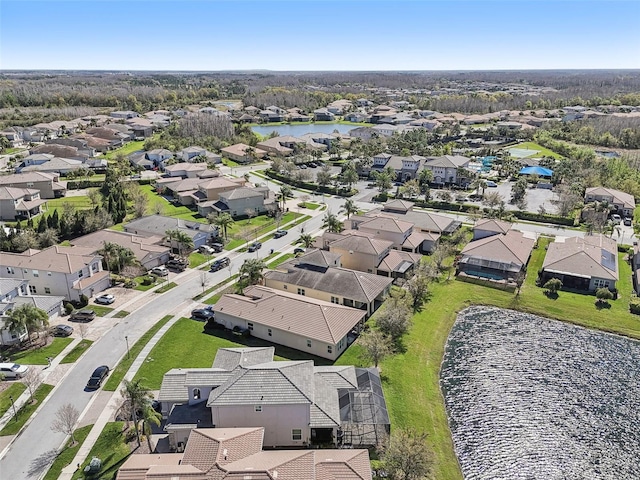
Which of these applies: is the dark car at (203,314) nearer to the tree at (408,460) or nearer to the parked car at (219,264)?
the parked car at (219,264)

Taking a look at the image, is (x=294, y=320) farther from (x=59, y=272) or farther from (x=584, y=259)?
(x=584, y=259)

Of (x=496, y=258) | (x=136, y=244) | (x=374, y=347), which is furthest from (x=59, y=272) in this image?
(x=496, y=258)

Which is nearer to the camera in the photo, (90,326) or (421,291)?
(90,326)

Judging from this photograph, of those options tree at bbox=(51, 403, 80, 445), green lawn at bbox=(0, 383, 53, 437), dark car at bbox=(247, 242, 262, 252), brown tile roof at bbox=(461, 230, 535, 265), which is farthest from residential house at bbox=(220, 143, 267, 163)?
tree at bbox=(51, 403, 80, 445)

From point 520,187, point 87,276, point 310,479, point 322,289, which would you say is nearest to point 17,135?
point 87,276

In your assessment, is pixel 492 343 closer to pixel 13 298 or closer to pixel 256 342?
pixel 256 342

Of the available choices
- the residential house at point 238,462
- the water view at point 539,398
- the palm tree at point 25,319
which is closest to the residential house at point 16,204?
the palm tree at point 25,319
